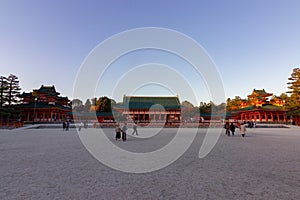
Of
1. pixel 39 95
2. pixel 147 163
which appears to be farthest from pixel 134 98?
pixel 147 163

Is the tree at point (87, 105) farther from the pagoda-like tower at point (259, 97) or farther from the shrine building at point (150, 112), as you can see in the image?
the pagoda-like tower at point (259, 97)

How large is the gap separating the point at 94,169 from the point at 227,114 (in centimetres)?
5714

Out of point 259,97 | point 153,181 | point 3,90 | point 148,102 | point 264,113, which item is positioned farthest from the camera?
point 259,97

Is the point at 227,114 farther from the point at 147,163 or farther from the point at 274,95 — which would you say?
the point at 147,163

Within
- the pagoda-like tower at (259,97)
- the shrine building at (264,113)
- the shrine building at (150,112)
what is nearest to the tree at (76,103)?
the shrine building at (150,112)

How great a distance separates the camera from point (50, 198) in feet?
11.9

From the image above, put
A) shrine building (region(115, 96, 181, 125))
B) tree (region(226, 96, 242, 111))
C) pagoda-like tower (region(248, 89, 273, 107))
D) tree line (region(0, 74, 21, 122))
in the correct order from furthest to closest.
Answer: tree (region(226, 96, 242, 111)) < pagoda-like tower (region(248, 89, 273, 107)) < shrine building (region(115, 96, 181, 125)) < tree line (region(0, 74, 21, 122))

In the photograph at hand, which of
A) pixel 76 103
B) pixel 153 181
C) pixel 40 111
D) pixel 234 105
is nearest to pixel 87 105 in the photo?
pixel 76 103

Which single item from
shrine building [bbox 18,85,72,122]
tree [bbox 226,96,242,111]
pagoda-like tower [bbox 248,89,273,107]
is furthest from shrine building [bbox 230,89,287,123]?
shrine building [bbox 18,85,72,122]

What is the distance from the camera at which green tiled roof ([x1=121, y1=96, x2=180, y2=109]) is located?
48.2m

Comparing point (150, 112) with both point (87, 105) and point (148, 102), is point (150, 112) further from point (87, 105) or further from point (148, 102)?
point (87, 105)

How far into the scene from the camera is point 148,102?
51.2 meters

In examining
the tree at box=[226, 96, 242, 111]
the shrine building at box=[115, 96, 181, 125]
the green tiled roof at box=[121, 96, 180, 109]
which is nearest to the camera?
the shrine building at box=[115, 96, 181, 125]

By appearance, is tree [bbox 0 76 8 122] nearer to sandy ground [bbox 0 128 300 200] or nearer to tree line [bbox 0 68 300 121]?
tree line [bbox 0 68 300 121]
